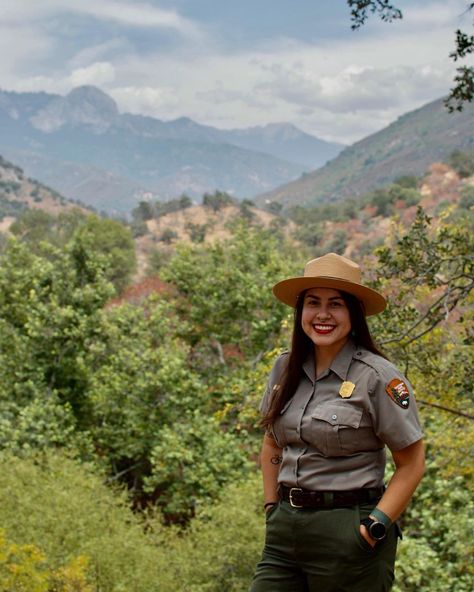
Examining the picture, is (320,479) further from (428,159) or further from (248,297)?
(428,159)

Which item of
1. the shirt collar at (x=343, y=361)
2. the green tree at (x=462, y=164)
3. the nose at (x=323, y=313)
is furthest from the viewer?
the green tree at (x=462, y=164)

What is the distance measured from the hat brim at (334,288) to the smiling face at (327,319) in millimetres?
51

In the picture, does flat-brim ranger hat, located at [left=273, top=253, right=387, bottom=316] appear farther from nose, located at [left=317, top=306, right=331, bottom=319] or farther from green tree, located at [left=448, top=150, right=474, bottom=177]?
green tree, located at [left=448, top=150, right=474, bottom=177]

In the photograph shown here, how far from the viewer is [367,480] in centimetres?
300

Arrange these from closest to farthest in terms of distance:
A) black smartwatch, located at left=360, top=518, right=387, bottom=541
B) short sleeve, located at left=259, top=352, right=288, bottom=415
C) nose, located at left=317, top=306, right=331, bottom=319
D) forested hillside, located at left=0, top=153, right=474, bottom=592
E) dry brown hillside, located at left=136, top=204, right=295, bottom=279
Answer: black smartwatch, located at left=360, top=518, right=387, bottom=541
nose, located at left=317, top=306, right=331, bottom=319
short sleeve, located at left=259, top=352, right=288, bottom=415
forested hillside, located at left=0, top=153, right=474, bottom=592
dry brown hillside, located at left=136, top=204, right=295, bottom=279

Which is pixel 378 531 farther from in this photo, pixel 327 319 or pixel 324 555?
pixel 327 319

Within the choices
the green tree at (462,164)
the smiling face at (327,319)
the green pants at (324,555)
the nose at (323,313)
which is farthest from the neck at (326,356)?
the green tree at (462,164)

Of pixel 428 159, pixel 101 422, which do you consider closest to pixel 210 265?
pixel 101 422

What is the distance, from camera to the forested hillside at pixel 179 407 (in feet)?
22.5

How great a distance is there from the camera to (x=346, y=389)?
3045mm

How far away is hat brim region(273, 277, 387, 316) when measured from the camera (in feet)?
10.5

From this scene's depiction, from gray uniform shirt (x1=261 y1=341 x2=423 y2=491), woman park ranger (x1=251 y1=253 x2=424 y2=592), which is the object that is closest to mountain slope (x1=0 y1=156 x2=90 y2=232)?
woman park ranger (x1=251 y1=253 x2=424 y2=592)

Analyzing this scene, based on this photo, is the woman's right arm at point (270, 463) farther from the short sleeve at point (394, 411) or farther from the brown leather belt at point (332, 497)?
the short sleeve at point (394, 411)

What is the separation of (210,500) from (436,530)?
5.96 meters
